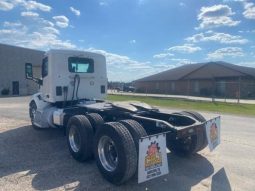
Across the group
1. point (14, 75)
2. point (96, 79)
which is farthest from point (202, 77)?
point (96, 79)

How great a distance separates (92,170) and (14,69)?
4273cm

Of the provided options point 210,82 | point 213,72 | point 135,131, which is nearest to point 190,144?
point 135,131

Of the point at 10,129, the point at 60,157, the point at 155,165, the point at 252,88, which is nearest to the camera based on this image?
the point at 155,165

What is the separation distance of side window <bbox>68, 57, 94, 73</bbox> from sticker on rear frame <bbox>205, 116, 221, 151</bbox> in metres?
4.53

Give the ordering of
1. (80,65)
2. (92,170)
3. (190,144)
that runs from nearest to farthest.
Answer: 1. (92,170)
2. (190,144)
3. (80,65)

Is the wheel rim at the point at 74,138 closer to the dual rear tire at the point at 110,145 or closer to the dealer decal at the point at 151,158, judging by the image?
the dual rear tire at the point at 110,145

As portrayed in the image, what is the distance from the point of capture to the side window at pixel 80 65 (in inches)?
346

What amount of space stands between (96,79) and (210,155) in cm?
438

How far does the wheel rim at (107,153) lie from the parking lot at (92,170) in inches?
11.4

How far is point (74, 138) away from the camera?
667cm

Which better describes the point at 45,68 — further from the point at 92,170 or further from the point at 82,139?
the point at 92,170

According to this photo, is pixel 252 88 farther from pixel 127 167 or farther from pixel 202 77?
pixel 127 167

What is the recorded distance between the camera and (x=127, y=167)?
466 cm

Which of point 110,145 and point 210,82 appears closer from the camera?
point 110,145
